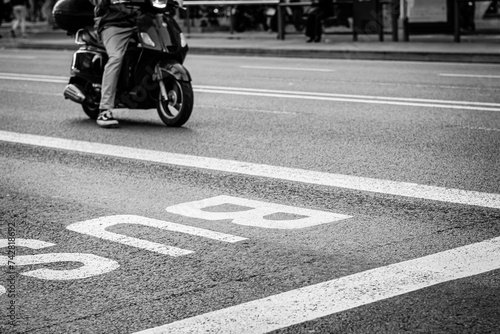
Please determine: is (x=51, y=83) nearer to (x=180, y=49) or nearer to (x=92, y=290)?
(x=180, y=49)

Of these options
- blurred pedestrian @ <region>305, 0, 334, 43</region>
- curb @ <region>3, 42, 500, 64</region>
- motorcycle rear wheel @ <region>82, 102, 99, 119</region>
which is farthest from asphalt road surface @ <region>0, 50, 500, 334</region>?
blurred pedestrian @ <region>305, 0, 334, 43</region>

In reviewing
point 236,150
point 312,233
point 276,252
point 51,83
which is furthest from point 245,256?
point 51,83

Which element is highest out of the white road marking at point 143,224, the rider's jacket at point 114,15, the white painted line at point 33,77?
the rider's jacket at point 114,15

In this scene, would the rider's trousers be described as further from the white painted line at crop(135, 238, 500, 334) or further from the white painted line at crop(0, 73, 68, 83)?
the white painted line at crop(0, 73, 68, 83)

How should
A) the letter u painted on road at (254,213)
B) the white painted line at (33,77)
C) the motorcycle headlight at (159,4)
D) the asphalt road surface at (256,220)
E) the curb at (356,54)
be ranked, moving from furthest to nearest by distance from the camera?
1. the curb at (356,54)
2. the white painted line at (33,77)
3. the motorcycle headlight at (159,4)
4. the letter u painted on road at (254,213)
5. the asphalt road surface at (256,220)

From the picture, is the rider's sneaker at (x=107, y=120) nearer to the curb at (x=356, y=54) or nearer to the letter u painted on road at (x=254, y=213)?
the letter u painted on road at (x=254, y=213)

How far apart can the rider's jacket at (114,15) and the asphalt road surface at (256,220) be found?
3.52 feet

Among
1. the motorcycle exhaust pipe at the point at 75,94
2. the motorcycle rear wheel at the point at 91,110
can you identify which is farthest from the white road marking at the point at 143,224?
the motorcycle rear wheel at the point at 91,110

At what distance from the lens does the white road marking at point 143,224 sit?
5148mm

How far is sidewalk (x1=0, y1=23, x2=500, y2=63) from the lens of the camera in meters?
18.3

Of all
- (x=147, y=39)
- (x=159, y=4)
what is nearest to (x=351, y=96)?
(x=147, y=39)

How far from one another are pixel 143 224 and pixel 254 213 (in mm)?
701

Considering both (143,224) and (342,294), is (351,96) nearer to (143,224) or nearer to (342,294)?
(143,224)

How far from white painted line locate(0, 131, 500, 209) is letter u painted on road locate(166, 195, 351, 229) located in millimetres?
743
